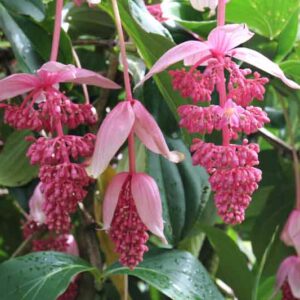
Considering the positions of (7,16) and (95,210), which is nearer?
(7,16)

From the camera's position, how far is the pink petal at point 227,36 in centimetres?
48

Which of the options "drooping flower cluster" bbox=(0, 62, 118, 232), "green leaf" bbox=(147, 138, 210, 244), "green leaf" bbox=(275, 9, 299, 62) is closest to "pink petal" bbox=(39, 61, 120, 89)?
"drooping flower cluster" bbox=(0, 62, 118, 232)

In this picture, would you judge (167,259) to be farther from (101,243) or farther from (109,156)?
(109,156)

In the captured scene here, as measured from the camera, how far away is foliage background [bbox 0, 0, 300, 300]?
608 mm

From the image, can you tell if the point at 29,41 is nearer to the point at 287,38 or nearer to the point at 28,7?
the point at 28,7

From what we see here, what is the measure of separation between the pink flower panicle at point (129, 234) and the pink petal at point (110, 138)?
4 centimetres

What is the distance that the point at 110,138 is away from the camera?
18.9 inches

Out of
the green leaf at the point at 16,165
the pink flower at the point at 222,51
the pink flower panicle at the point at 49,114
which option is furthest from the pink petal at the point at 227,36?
the green leaf at the point at 16,165

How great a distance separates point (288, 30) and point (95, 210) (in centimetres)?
27

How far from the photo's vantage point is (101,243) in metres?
0.76

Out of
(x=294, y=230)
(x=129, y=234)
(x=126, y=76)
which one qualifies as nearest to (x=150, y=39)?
(x=126, y=76)

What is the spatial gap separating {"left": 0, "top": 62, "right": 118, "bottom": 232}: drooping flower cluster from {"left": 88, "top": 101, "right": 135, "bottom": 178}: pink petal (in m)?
0.01

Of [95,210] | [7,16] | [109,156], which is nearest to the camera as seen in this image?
[109,156]

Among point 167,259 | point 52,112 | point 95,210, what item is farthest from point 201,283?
point 52,112
